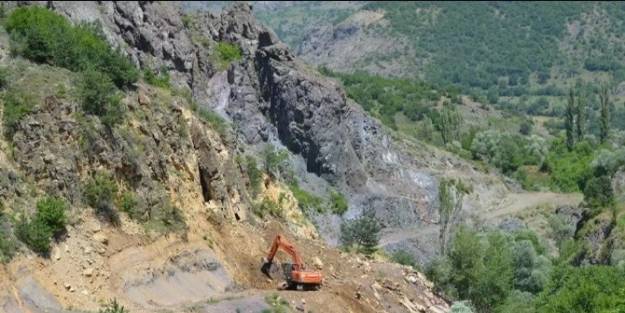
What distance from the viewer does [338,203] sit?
3652 inches

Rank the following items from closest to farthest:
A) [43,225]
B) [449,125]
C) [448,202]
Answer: [43,225] → [448,202] → [449,125]

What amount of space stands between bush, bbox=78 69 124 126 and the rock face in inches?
1735

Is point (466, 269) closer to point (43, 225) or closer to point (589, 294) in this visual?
point (589, 294)

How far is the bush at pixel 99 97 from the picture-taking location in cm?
4484

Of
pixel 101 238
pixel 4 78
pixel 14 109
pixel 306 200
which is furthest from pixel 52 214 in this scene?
pixel 306 200

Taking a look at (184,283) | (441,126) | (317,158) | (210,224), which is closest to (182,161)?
(210,224)

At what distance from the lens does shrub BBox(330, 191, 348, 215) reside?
9212cm

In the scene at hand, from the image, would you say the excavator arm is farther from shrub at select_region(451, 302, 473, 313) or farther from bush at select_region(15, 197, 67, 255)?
bush at select_region(15, 197, 67, 255)

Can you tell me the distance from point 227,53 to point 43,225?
6420 centimetres

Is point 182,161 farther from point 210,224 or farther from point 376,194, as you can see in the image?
point 376,194

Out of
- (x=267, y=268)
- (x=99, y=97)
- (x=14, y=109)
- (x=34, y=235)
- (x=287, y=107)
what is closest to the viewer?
(x=34, y=235)

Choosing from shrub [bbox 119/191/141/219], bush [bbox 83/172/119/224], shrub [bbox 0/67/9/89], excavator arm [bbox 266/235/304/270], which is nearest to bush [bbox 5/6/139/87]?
shrub [bbox 0/67/9/89]

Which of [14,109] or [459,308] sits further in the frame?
[459,308]

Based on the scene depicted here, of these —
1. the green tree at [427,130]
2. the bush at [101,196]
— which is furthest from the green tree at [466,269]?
the green tree at [427,130]
